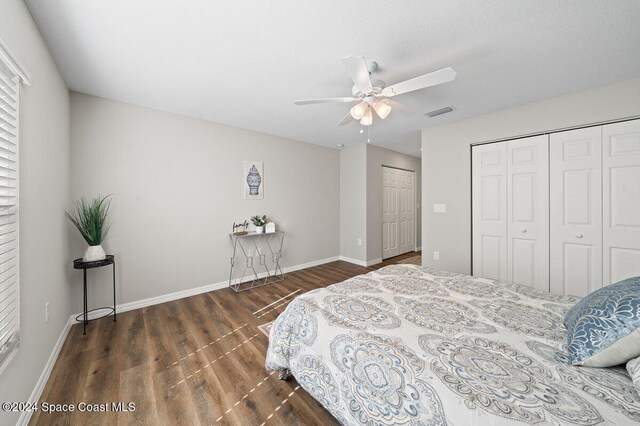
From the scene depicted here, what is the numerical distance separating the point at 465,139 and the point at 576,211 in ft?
4.89

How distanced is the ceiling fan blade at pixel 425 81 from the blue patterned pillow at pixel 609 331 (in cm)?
141

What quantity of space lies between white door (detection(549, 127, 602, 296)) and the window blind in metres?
4.56

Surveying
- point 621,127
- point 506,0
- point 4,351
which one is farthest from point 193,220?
point 621,127

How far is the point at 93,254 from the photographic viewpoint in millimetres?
2301

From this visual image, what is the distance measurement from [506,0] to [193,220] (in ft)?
12.1

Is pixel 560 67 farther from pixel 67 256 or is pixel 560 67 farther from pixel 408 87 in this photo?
pixel 67 256

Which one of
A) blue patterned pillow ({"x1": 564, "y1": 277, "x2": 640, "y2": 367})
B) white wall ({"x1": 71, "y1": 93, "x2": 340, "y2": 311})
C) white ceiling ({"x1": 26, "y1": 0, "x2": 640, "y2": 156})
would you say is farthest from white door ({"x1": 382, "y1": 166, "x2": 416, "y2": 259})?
blue patterned pillow ({"x1": 564, "y1": 277, "x2": 640, "y2": 367})

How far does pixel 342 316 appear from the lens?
1388 mm

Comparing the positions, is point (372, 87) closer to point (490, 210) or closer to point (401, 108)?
point (401, 108)

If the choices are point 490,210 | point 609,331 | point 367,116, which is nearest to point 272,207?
point 367,116

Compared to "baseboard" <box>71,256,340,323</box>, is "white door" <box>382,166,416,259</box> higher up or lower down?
higher up

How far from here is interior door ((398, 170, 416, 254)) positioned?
541 cm

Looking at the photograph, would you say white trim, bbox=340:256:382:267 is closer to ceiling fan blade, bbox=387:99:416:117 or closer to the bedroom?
the bedroom

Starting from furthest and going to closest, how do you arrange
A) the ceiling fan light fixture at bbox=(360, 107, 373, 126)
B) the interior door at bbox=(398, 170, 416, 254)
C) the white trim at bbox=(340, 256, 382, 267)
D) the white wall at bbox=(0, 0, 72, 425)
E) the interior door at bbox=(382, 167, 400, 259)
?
the interior door at bbox=(398, 170, 416, 254), the interior door at bbox=(382, 167, 400, 259), the white trim at bbox=(340, 256, 382, 267), the ceiling fan light fixture at bbox=(360, 107, 373, 126), the white wall at bbox=(0, 0, 72, 425)
